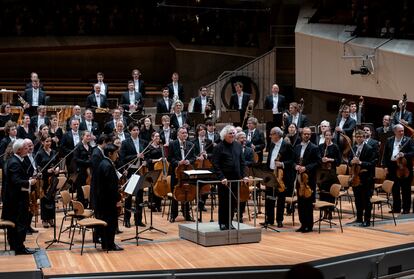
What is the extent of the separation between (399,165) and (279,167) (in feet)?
7.41

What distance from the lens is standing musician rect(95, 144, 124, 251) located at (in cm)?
948

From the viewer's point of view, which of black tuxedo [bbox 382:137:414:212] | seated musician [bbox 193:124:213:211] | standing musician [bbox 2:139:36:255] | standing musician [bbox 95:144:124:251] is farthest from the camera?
black tuxedo [bbox 382:137:414:212]

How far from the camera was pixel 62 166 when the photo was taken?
1334cm

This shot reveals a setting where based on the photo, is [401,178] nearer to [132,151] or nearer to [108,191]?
[132,151]

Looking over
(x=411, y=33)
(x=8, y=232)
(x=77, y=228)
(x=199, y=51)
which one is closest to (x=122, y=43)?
(x=199, y=51)

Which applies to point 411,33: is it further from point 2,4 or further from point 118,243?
point 2,4

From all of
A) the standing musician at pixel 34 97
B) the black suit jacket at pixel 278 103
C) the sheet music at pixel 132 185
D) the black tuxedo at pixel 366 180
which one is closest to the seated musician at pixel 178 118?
the black suit jacket at pixel 278 103

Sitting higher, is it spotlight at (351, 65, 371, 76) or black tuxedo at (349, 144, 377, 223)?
spotlight at (351, 65, 371, 76)

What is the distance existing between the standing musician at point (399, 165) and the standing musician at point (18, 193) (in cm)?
571

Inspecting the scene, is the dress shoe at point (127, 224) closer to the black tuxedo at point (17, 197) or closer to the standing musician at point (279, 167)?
the standing musician at point (279, 167)

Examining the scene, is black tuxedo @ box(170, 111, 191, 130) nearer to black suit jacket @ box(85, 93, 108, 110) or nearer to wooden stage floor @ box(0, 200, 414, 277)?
black suit jacket @ box(85, 93, 108, 110)

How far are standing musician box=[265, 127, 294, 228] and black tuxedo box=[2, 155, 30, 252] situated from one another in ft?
11.3

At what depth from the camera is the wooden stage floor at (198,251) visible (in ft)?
28.8

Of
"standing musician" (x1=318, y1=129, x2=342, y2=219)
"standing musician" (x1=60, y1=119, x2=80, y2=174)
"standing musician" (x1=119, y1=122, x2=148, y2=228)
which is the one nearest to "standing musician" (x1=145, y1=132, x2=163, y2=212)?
"standing musician" (x1=119, y1=122, x2=148, y2=228)
